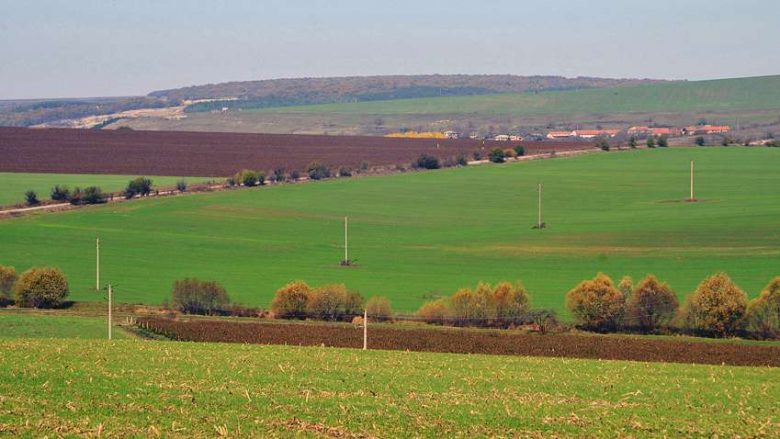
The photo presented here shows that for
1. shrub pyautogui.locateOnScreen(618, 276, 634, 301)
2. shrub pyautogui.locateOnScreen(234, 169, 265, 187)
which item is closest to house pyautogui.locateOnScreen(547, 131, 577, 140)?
shrub pyautogui.locateOnScreen(234, 169, 265, 187)

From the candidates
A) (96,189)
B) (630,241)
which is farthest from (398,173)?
(630,241)

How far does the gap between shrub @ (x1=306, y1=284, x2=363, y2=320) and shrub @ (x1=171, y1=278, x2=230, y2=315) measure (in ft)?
12.8

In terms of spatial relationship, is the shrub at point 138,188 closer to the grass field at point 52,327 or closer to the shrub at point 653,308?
the grass field at point 52,327

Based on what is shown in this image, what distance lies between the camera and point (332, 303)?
44281 millimetres

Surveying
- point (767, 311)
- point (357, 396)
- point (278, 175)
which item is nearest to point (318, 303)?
point (767, 311)

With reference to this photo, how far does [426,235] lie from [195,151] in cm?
5572

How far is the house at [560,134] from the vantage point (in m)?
161

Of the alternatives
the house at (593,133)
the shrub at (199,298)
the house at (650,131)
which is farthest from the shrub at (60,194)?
the house at (650,131)

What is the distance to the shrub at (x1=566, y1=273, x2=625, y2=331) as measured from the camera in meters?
41.1

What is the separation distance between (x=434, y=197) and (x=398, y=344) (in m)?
50.1

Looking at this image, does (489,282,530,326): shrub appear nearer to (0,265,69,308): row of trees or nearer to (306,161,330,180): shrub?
(0,265,69,308): row of trees

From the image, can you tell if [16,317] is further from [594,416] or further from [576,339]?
[594,416]

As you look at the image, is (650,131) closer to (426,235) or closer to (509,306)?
(426,235)

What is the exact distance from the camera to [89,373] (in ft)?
60.0
